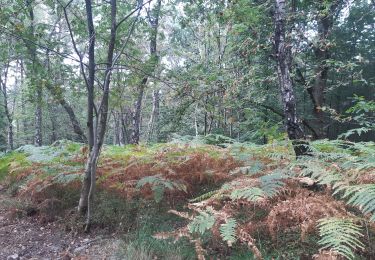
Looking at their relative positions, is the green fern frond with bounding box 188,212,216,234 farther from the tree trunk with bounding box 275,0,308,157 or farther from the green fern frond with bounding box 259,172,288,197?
the tree trunk with bounding box 275,0,308,157

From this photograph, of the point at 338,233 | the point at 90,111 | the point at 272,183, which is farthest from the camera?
the point at 90,111

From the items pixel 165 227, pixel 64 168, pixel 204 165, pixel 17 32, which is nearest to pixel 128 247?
pixel 165 227

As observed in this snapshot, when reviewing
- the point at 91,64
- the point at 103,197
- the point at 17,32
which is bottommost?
the point at 103,197

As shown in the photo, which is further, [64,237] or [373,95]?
[373,95]

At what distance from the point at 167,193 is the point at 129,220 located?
0.61 metres

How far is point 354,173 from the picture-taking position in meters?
2.86

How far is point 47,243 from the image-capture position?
3.70 meters

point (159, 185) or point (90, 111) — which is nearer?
point (159, 185)

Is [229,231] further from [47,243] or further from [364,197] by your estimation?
[47,243]

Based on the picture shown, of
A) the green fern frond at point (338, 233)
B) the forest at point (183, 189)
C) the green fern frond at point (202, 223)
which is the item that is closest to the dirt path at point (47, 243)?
the forest at point (183, 189)

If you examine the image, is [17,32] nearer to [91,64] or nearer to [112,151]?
[91,64]

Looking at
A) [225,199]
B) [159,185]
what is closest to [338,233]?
[225,199]

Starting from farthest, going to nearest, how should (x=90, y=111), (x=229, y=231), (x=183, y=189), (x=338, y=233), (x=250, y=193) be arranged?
(x=90, y=111), (x=183, y=189), (x=250, y=193), (x=229, y=231), (x=338, y=233)

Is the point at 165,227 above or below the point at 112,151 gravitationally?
below
